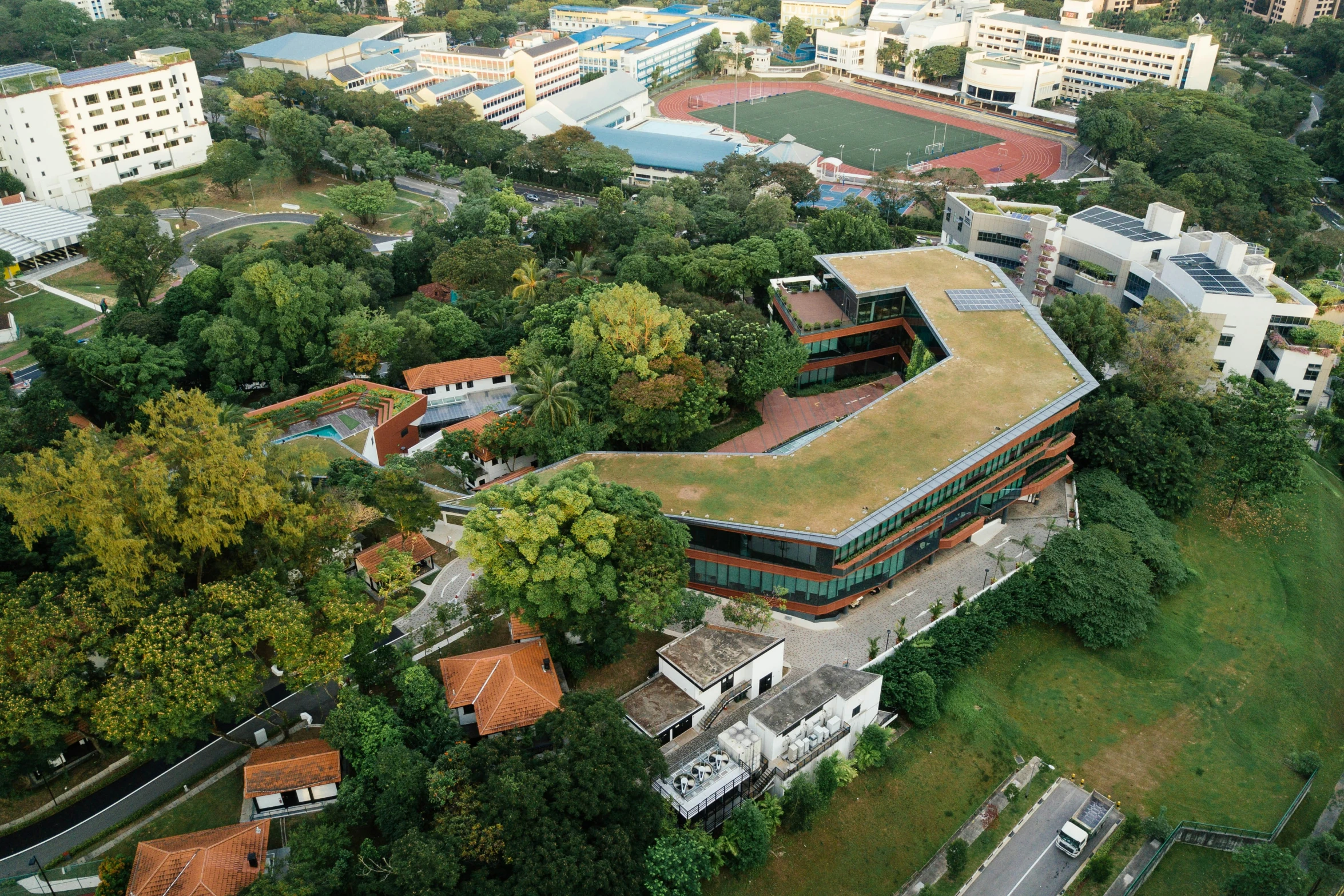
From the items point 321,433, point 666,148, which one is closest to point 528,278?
point 321,433

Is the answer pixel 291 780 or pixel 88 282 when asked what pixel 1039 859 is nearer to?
pixel 291 780

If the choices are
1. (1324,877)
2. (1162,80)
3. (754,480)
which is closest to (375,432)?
(754,480)

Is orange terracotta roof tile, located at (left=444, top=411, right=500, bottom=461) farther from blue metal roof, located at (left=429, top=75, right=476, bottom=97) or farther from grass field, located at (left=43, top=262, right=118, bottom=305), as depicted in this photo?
blue metal roof, located at (left=429, top=75, right=476, bottom=97)

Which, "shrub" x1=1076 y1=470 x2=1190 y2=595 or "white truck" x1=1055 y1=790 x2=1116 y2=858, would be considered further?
"shrub" x1=1076 y1=470 x2=1190 y2=595

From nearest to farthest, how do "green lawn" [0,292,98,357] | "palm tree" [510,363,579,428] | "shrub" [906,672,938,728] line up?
"shrub" [906,672,938,728] → "palm tree" [510,363,579,428] → "green lawn" [0,292,98,357]

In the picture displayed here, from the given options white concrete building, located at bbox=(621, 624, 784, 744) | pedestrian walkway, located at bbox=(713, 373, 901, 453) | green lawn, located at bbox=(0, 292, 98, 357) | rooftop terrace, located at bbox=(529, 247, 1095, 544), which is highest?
rooftop terrace, located at bbox=(529, 247, 1095, 544)

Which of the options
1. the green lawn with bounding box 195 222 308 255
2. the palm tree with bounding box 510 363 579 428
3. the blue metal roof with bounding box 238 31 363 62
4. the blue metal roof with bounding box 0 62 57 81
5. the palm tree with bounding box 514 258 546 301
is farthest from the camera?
the blue metal roof with bounding box 238 31 363 62

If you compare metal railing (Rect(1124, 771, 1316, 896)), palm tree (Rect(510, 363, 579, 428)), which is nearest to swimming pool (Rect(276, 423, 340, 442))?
palm tree (Rect(510, 363, 579, 428))
